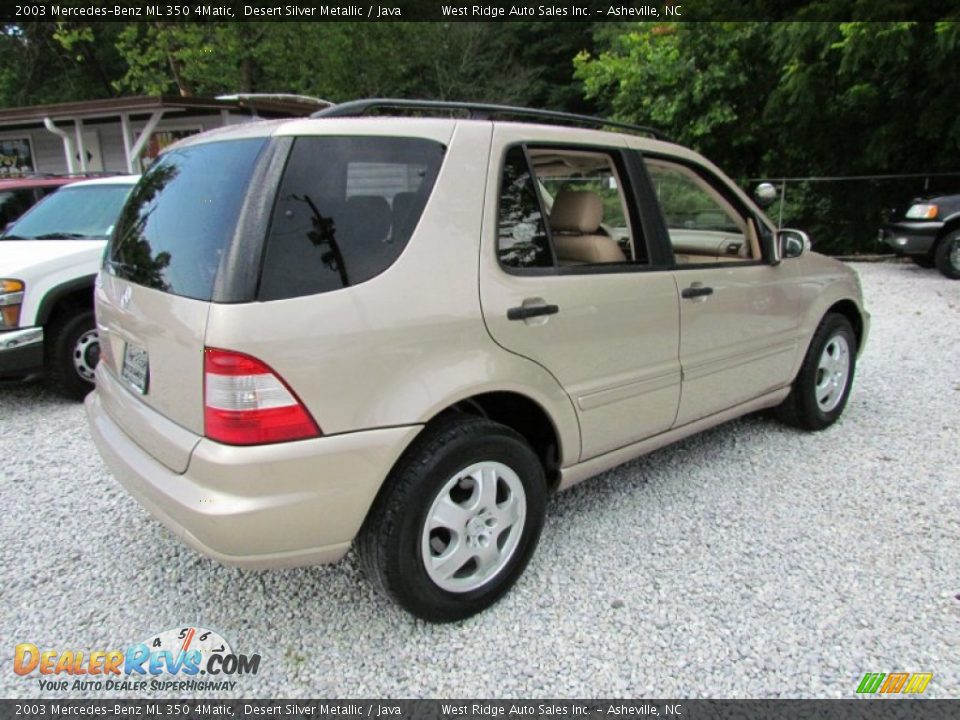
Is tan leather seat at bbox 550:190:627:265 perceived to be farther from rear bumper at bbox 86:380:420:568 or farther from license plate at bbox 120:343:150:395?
license plate at bbox 120:343:150:395

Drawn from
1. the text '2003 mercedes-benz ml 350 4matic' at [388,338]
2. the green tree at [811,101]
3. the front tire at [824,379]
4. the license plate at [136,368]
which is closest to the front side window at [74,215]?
the text '2003 mercedes-benz ml 350 4matic' at [388,338]

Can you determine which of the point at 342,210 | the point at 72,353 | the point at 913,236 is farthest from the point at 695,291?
the point at 913,236

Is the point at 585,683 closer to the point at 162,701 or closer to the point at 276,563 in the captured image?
the point at 276,563

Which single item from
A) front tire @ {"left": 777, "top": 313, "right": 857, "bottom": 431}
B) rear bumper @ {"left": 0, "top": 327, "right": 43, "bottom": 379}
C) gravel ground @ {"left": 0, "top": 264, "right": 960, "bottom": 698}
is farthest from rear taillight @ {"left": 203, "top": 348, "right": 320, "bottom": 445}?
rear bumper @ {"left": 0, "top": 327, "right": 43, "bottom": 379}

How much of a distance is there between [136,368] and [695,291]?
240 centimetres

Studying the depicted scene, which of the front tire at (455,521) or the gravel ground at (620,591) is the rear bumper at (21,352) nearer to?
the gravel ground at (620,591)

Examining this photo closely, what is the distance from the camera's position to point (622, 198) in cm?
310

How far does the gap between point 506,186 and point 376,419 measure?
103cm

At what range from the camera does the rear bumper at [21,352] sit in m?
4.51

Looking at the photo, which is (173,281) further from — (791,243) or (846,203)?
(846,203)

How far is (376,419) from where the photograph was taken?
2148mm

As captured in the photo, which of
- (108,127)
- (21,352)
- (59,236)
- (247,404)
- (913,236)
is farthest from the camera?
(108,127)

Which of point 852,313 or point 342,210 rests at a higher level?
point 342,210

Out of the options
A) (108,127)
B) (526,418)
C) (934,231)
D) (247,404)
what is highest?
(108,127)
